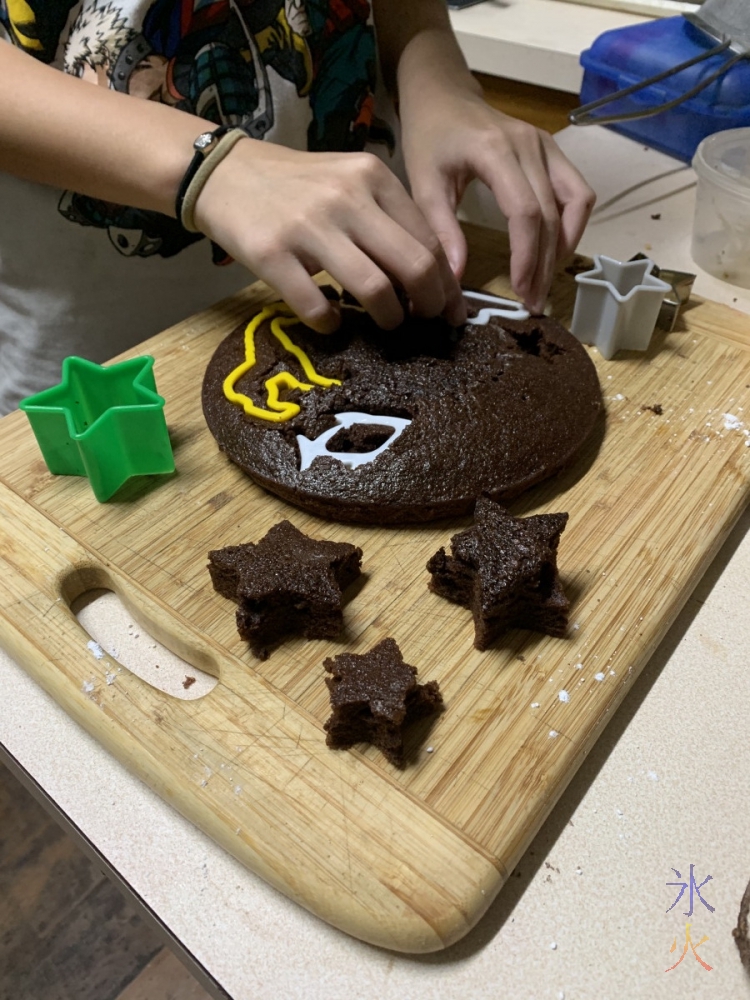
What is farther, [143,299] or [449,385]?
[143,299]

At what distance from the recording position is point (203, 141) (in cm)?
108

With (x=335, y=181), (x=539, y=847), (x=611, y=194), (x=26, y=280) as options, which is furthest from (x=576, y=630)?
(x=611, y=194)

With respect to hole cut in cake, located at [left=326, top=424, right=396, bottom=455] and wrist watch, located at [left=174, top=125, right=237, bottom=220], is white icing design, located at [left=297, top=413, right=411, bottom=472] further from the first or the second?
wrist watch, located at [left=174, top=125, right=237, bottom=220]

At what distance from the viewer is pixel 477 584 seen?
0.86 meters

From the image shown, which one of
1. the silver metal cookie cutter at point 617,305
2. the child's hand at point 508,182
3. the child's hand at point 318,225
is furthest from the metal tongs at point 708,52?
the child's hand at point 318,225

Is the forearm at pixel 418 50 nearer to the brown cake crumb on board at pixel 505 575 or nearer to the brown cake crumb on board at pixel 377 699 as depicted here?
the brown cake crumb on board at pixel 505 575

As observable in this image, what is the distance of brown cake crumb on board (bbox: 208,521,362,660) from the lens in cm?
85

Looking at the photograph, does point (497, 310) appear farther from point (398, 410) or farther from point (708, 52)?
point (708, 52)

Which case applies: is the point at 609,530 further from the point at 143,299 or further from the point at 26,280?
the point at 26,280

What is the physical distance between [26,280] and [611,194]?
4.52 ft

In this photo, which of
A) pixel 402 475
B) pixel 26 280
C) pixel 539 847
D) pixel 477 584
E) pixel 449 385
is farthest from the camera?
pixel 26 280

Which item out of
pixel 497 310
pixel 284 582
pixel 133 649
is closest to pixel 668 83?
pixel 497 310

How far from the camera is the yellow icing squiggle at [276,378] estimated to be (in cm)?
109

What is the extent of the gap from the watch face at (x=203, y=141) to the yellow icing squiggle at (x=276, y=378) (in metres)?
0.28
